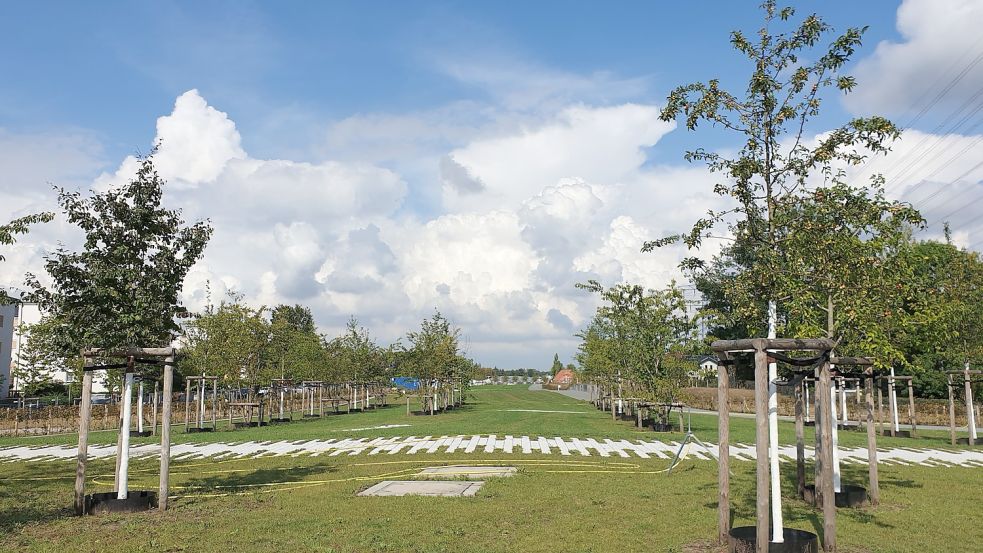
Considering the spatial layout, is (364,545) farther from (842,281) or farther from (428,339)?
(428,339)

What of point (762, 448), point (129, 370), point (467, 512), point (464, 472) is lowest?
point (464, 472)

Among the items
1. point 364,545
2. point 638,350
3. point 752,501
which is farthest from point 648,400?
point 364,545

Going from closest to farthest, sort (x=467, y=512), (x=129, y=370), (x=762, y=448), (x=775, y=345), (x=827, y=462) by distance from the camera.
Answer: (x=762, y=448) < (x=775, y=345) < (x=827, y=462) < (x=467, y=512) < (x=129, y=370)

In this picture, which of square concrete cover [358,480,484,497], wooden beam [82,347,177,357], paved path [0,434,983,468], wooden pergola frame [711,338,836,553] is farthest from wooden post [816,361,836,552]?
wooden beam [82,347,177,357]

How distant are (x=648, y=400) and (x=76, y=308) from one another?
21.2 meters

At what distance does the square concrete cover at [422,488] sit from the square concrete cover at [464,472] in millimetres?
847

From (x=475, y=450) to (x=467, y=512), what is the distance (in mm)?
9069

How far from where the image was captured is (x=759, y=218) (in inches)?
455

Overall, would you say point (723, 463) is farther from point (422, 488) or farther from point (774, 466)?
point (422, 488)

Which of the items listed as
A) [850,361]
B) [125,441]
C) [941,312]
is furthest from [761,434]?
[125,441]

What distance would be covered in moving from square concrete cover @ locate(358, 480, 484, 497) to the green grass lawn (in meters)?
0.31

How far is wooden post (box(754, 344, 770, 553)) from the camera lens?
7.59 meters

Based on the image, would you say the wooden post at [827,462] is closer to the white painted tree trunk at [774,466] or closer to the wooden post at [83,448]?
the white painted tree trunk at [774,466]

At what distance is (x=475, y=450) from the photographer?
19.5m
